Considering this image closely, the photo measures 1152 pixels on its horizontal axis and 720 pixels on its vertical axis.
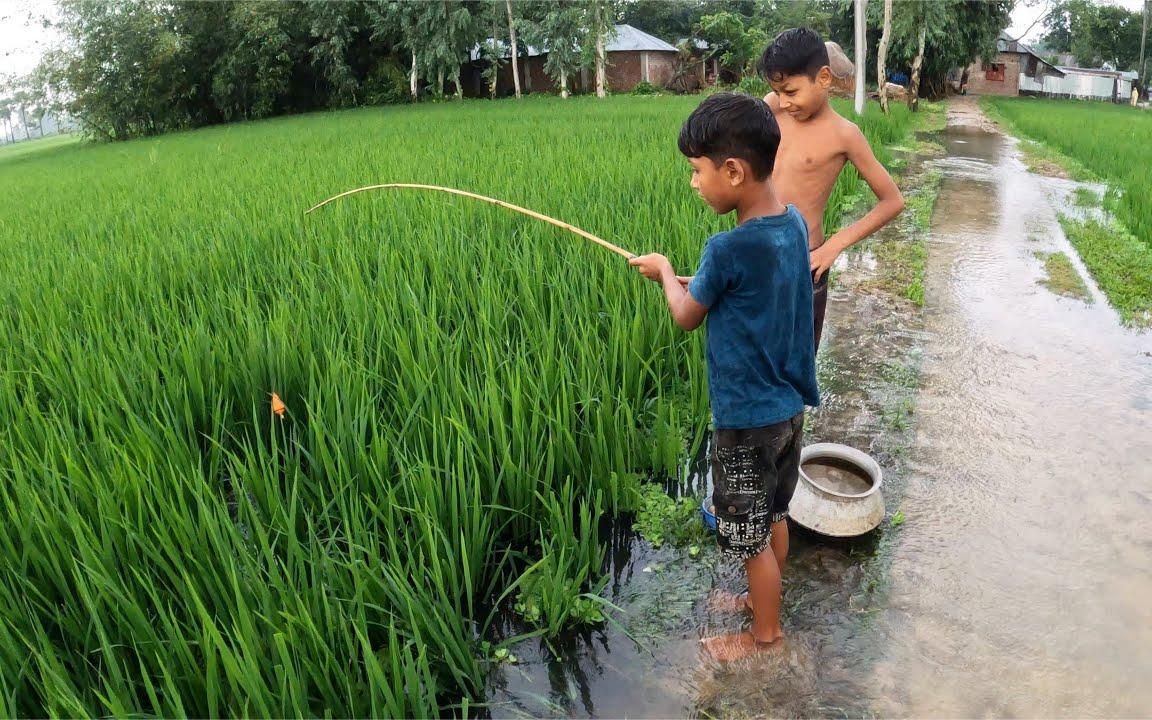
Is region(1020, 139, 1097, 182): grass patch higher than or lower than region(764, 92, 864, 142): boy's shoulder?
lower

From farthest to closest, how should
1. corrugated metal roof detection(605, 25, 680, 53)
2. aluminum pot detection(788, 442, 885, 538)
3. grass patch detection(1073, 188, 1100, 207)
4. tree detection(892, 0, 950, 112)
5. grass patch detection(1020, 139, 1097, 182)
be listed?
corrugated metal roof detection(605, 25, 680, 53) < tree detection(892, 0, 950, 112) < grass patch detection(1020, 139, 1097, 182) < grass patch detection(1073, 188, 1100, 207) < aluminum pot detection(788, 442, 885, 538)

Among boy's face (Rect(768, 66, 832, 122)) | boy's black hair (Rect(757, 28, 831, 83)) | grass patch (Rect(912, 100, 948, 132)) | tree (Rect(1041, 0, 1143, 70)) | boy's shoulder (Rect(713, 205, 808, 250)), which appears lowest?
boy's shoulder (Rect(713, 205, 808, 250))

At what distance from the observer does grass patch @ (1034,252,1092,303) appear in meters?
3.90

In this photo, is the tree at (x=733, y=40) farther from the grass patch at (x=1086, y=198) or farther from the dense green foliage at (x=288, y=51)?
the grass patch at (x=1086, y=198)

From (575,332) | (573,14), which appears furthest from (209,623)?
(573,14)

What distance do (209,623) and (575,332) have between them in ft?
4.74

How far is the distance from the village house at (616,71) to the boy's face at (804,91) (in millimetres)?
28134

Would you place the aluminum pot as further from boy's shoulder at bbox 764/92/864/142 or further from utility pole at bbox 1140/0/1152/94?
utility pole at bbox 1140/0/1152/94

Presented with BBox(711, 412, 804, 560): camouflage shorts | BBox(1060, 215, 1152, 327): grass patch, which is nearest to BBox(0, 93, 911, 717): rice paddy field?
BBox(711, 412, 804, 560): camouflage shorts

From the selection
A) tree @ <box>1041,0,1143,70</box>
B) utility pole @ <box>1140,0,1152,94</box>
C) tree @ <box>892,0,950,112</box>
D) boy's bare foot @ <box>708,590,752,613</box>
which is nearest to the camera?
boy's bare foot @ <box>708,590,752,613</box>

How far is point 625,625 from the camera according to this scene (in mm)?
1668

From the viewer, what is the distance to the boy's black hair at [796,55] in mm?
1710

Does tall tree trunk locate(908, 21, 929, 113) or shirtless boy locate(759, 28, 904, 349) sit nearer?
shirtless boy locate(759, 28, 904, 349)

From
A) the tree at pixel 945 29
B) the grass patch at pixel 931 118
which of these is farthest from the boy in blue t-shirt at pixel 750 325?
the tree at pixel 945 29
